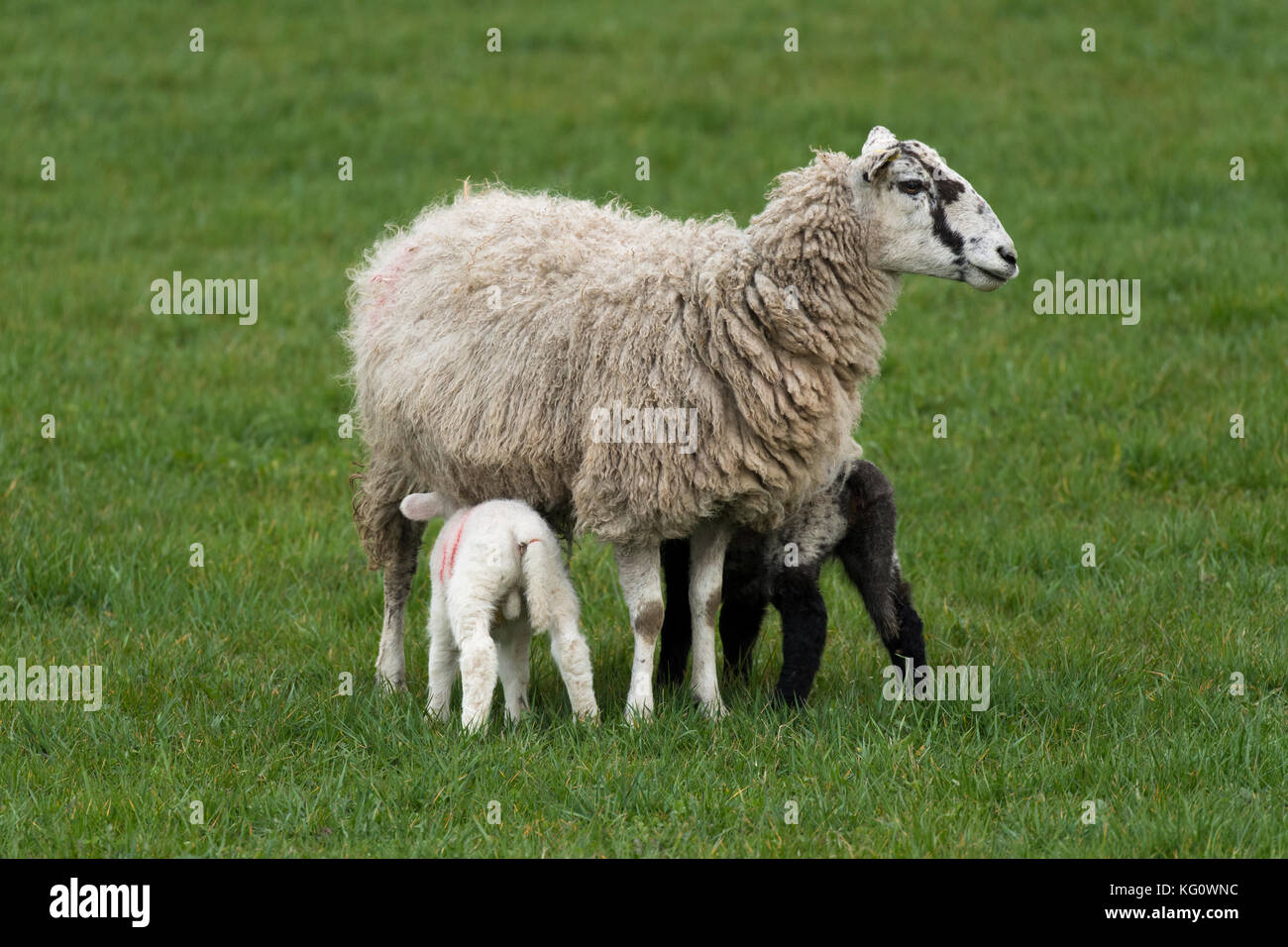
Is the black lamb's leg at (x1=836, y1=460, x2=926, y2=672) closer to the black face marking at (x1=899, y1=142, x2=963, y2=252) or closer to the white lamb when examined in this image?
the black face marking at (x1=899, y1=142, x2=963, y2=252)

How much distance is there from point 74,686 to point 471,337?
2.05m

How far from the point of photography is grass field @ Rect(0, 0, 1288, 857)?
5.20 metres

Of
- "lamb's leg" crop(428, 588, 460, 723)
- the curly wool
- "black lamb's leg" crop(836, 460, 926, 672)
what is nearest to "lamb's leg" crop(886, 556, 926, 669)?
"black lamb's leg" crop(836, 460, 926, 672)

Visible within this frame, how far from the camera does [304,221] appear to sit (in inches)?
527

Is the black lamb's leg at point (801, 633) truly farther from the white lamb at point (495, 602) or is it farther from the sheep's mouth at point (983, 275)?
the sheep's mouth at point (983, 275)

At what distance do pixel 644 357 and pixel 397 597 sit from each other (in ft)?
5.47

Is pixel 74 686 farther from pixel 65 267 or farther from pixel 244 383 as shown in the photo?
pixel 65 267

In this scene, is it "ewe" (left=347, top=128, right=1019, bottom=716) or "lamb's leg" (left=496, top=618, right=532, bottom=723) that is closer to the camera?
"ewe" (left=347, top=128, right=1019, bottom=716)

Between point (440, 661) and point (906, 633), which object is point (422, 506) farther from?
point (906, 633)

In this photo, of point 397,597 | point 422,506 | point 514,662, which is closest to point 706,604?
point 514,662

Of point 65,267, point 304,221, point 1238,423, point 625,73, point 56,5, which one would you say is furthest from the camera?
point 56,5

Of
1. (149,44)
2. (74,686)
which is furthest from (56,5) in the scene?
(74,686)

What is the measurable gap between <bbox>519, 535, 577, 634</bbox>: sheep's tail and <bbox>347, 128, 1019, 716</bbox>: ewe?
0.19 meters

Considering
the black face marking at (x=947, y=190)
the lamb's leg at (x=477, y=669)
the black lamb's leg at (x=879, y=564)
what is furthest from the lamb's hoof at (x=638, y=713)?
the black face marking at (x=947, y=190)
